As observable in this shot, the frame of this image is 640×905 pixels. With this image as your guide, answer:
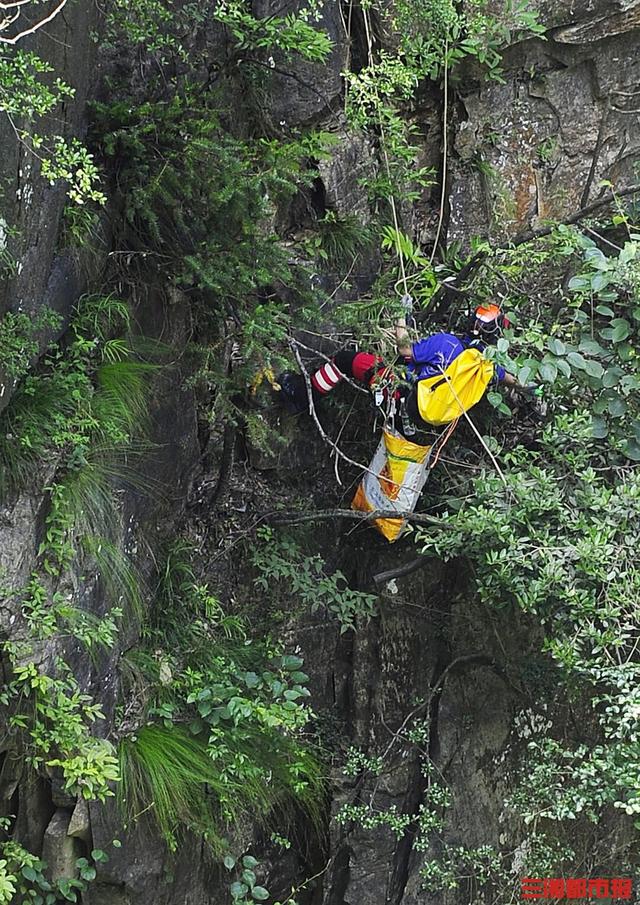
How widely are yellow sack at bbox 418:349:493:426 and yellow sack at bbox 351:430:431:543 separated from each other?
317 mm

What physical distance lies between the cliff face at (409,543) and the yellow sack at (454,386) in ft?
3.61

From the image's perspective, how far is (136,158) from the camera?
3.82 meters

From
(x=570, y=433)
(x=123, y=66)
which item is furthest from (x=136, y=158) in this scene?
(x=570, y=433)

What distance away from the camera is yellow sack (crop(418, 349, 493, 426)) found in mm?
4477

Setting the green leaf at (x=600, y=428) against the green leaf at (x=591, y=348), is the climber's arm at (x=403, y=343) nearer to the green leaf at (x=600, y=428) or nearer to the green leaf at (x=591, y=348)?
the green leaf at (x=591, y=348)

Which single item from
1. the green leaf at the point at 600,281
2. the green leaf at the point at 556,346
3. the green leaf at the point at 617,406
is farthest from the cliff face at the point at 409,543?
the green leaf at the point at 617,406

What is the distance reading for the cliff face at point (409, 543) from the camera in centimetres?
496

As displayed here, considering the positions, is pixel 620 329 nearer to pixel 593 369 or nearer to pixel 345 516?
pixel 593 369

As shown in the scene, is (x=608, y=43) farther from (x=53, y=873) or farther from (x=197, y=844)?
(x=53, y=873)

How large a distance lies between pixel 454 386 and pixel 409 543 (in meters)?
1.35

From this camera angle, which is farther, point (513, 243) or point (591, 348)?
point (513, 243)

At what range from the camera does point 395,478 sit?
4.87 meters

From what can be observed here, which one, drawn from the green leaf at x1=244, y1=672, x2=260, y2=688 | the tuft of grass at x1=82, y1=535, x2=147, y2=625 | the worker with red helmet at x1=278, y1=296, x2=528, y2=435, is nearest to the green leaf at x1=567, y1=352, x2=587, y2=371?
the worker with red helmet at x1=278, y1=296, x2=528, y2=435

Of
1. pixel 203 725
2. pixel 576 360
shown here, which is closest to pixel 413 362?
pixel 576 360
